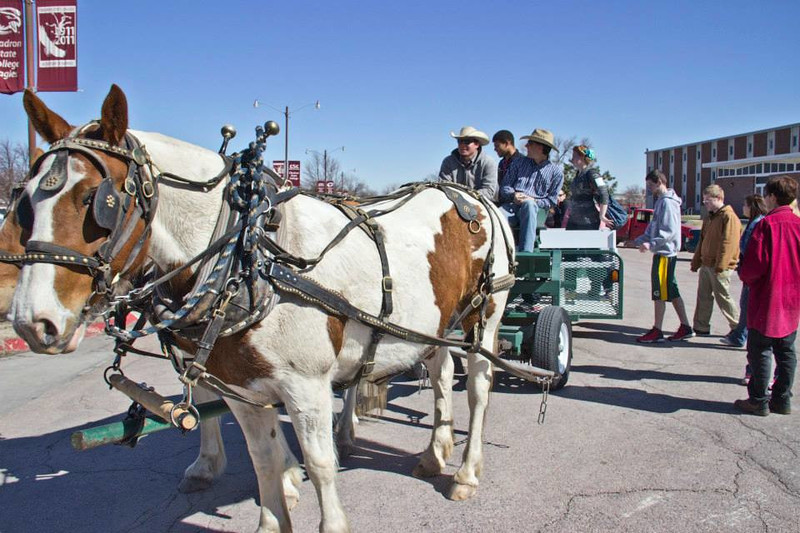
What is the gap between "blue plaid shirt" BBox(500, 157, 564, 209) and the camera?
645 centimetres

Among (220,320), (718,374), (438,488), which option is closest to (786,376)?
(718,374)

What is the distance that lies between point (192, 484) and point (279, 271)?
2198mm

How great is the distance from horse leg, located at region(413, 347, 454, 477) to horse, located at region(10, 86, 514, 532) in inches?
12.5

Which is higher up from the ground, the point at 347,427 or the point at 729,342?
the point at 729,342

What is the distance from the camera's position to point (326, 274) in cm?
279

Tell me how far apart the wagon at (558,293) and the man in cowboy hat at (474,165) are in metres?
0.78

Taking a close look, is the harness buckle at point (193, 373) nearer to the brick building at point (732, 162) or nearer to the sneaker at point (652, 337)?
the sneaker at point (652, 337)

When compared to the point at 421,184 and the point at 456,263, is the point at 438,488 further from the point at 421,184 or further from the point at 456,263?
the point at 421,184

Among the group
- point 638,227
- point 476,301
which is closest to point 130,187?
point 476,301

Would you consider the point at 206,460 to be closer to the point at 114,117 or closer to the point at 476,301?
the point at 476,301

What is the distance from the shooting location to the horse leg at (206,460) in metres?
4.02

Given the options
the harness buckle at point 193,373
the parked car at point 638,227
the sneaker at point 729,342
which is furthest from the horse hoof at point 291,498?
the parked car at point 638,227

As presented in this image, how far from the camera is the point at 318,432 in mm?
2807

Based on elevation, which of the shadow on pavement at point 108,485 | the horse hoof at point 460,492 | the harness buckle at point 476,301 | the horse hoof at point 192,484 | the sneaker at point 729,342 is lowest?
the shadow on pavement at point 108,485
